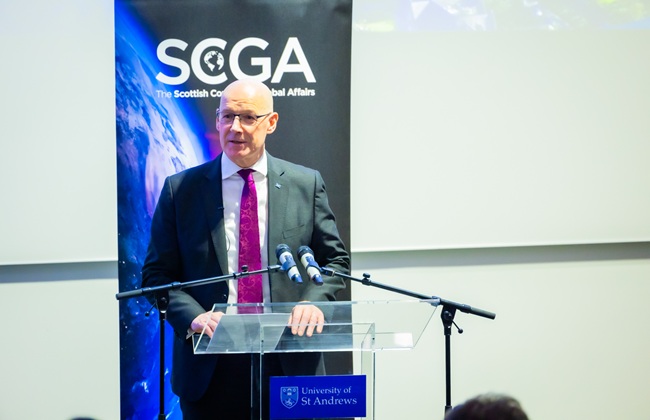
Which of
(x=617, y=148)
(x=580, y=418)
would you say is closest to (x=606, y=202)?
(x=617, y=148)

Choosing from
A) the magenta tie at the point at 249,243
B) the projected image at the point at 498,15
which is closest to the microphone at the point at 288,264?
the magenta tie at the point at 249,243

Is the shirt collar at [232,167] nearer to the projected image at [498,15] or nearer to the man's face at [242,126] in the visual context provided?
the man's face at [242,126]

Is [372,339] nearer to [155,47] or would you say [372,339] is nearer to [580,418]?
[155,47]

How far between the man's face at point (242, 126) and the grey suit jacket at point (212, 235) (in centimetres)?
11

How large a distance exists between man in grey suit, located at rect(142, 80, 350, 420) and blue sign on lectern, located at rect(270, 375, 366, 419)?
961 millimetres

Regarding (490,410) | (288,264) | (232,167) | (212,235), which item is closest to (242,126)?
(232,167)

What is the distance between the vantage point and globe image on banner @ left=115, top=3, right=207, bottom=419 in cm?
457

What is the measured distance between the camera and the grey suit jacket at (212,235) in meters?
4.12

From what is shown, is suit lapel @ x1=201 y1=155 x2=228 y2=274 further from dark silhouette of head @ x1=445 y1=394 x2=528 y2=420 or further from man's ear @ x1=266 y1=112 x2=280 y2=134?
dark silhouette of head @ x1=445 y1=394 x2=528 y2=420

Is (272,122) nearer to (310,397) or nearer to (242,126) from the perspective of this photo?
(242,126)

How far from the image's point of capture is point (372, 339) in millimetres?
3098

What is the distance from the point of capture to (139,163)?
4605 mm

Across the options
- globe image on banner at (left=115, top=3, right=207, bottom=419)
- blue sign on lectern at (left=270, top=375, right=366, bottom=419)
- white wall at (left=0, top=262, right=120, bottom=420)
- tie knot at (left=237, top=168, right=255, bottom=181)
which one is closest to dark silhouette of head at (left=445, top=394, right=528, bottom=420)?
blue sign on lectern at (left=270, top=375, right=366, bottom=419)

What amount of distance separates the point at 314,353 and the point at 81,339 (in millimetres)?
2188
